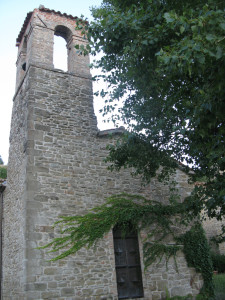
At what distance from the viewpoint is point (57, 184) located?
28.0 feet

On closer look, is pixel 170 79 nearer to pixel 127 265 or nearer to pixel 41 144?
pixel 41 144

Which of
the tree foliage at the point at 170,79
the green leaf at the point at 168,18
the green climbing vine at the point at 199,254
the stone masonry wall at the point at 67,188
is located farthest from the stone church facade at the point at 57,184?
the green leaf at the point at 168,18

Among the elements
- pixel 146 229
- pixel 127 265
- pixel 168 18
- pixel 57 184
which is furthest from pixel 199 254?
pixel 168 18

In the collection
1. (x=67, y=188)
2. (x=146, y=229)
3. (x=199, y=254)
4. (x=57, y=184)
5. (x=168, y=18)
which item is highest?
(x=168, y=18)

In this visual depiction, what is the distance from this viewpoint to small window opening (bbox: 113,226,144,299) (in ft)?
27.7

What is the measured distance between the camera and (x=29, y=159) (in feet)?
27.7

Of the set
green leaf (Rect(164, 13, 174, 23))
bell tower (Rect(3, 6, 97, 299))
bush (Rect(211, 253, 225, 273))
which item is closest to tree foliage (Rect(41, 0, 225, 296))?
green leaf (Rect(164, 13, 174, 23))

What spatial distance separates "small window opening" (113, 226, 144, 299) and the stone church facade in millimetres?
64

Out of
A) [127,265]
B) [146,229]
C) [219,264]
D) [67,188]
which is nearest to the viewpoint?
[67,188]

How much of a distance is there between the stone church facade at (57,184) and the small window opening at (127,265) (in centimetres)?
6

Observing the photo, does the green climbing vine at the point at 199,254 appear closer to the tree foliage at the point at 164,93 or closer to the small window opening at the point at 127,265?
the tree foliage at the point at 164,93

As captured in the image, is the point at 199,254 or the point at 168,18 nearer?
the point at 168,18

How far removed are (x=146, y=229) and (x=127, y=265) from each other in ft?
4.00

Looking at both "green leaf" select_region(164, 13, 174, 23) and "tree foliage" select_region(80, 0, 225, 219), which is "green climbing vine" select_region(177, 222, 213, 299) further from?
"green leaf" select_region(164, 13, 174, 23)
